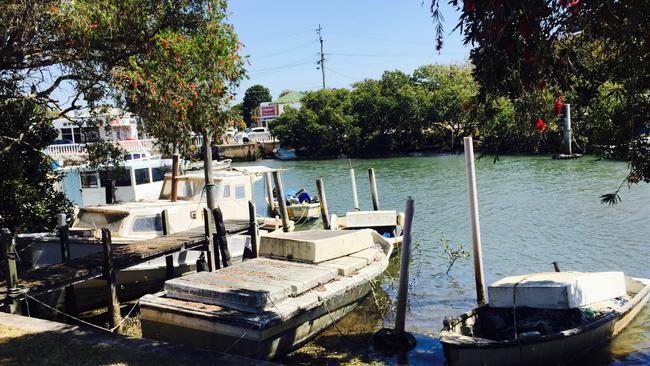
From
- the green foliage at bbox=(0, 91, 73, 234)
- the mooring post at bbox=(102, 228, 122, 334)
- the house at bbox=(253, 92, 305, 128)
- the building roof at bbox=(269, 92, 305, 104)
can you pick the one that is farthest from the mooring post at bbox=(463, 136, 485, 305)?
the building roof at bbox=(269, 92, 305, 104)

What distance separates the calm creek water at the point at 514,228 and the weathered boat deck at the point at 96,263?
4.75m

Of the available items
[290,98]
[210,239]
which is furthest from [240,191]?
[290,98]

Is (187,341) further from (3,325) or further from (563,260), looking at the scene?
(563,260)

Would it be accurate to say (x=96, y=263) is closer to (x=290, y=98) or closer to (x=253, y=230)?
(x=253, y=230)

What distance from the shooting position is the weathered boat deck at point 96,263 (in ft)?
38.2

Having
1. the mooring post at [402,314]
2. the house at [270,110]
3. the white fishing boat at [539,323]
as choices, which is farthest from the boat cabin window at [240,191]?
the house at [270,110]

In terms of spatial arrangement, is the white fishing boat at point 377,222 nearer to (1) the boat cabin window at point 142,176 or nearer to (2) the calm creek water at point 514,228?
(2) the calm creek water at point 514,228

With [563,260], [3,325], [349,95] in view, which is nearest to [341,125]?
[349,95]

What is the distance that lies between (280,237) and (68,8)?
6.64m

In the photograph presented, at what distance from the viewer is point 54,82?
1327 cm

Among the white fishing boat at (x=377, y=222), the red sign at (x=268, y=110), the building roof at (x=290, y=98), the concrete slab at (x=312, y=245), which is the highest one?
the building roof at (x=290, y=98)

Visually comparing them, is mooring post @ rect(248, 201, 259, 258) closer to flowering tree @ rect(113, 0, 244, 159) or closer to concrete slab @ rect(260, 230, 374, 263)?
concrete slab @ rect(260, 230, 374, 263)

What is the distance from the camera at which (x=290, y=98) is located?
416 ft

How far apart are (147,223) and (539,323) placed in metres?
10.8
